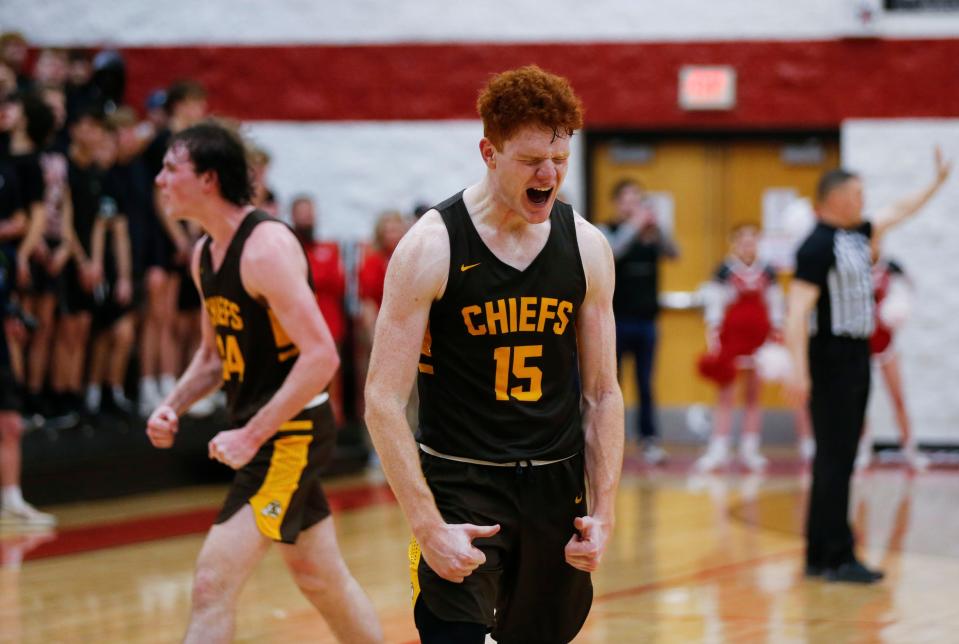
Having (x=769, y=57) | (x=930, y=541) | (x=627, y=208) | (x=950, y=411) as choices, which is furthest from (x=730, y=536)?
(x=769, y=57)

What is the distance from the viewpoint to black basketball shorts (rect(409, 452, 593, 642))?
3637mm

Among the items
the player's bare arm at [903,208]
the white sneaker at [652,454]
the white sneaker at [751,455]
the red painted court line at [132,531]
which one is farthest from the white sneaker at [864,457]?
the player's bare arm at [903,208]

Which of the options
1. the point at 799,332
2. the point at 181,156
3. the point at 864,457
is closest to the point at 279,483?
the point at 181,156

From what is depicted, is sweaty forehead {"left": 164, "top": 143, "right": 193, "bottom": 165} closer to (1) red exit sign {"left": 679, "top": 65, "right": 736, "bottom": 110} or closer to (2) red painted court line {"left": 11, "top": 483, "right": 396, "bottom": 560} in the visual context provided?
(2) red painted court line {"left": 11, "top": 483, "right": 396, "bottom": 560}

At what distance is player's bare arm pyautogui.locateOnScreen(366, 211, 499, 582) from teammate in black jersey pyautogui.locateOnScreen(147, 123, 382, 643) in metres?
1.13

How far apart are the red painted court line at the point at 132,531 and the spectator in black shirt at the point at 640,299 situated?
9.90ft

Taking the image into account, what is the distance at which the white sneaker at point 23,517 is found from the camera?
28.9 feet

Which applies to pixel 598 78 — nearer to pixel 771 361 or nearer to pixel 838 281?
pixel 771 361

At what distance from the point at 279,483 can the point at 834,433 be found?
11.9ft

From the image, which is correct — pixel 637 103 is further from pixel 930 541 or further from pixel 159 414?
pixel 159 414

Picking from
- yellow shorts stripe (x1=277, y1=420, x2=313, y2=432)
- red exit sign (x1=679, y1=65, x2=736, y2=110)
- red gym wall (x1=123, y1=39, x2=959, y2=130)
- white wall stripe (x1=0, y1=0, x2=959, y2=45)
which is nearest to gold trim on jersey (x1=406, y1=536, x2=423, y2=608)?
yellow shorts stripe (x1=277, y1=420, x2=313, y2=432)

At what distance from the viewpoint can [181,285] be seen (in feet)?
36.2

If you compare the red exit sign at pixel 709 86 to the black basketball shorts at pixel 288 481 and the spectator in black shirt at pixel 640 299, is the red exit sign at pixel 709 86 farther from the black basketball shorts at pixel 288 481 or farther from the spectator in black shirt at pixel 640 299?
the black basketball shorts at pixel 288 481

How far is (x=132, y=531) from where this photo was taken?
8.97m
